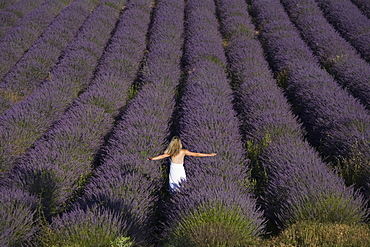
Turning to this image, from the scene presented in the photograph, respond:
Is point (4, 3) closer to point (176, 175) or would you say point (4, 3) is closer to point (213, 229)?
point (176, 175)

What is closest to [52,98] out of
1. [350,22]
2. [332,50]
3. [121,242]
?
[121,242]

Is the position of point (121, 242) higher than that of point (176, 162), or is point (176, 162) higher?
point (121, 242)

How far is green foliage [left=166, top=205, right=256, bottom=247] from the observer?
2594 mm

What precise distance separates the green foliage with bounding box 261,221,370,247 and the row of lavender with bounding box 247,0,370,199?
1.09m

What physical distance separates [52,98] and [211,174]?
3.26 metres

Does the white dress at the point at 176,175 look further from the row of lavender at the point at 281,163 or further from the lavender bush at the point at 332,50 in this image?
the lavender bush at the point at 332,50

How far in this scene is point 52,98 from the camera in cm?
544

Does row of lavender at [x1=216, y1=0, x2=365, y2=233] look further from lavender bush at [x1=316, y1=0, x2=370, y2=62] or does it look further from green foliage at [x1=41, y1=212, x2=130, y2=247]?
lavender bush at [x1=316, y1=0, x2=370, y2=62]

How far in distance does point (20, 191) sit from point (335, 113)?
4.00m

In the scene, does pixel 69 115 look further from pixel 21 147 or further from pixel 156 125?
pixel 156 125

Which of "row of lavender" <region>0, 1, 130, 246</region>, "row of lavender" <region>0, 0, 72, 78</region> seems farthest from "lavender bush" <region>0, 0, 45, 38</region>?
"row of lavender" <region>0, 1, 130, 246</region>

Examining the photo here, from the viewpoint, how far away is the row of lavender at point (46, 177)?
291cm

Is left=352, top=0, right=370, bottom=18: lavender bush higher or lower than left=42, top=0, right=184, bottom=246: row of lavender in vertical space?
lower

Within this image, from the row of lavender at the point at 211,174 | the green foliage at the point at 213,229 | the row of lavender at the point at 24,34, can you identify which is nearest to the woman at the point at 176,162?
the row of lavender at the point at 211,174
